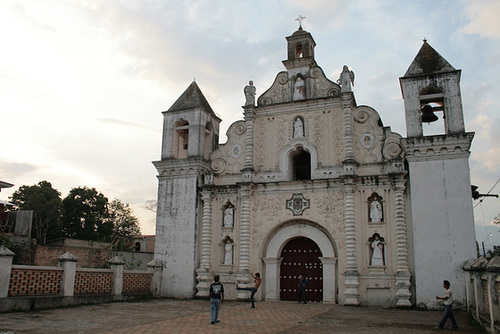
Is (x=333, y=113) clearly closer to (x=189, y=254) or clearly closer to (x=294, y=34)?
(x=294, y=34)

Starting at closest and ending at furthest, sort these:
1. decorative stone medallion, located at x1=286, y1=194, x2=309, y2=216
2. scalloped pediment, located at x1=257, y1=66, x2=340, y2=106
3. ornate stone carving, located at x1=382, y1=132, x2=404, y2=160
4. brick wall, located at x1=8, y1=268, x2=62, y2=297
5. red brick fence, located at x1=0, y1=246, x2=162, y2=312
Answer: red brick fence, located at x1=0, y1=246, x2=162, y2=312
brick wall, located at x1=8, y1=268, x2=62, y2=297
ornate stone carving, located at x1=382, y1=132, x2=404, y2=160
decorative stone medallion, located at x1=286, y1=194, x2=309, y2=216
scalloped pediment, located at x1=257, y1=66, x2=340, y2=106

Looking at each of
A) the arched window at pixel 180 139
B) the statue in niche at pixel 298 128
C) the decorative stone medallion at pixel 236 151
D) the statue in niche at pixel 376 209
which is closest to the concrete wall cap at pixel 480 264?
the statue in niche at pixel 376 209

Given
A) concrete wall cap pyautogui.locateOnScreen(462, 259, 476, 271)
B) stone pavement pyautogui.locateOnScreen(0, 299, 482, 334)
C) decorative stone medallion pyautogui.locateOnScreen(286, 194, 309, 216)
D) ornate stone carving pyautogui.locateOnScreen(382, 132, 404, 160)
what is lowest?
stone pavement pyautogui.locateOnScreen(0, 299, 482, 334)

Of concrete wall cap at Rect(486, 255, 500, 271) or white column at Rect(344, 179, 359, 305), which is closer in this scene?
concrete wall cap at Rect(486, 255, 500, 271)

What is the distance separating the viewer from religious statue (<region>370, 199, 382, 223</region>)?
17.5 m

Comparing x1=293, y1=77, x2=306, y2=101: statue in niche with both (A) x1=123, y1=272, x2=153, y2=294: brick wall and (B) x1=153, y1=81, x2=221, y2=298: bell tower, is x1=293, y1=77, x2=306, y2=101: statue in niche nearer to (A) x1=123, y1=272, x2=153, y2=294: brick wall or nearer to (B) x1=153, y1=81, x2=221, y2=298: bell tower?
(B) x1=153, y1=81, x2=221, y2=298: bell tower

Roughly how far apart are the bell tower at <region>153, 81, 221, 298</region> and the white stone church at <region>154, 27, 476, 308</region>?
0.20 ft

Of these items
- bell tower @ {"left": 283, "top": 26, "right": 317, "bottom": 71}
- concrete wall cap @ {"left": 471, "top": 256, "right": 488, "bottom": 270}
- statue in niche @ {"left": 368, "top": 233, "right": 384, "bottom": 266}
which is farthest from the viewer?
bell tower @ {"left": 283, "top": 26, "right": 317, "bottom": 71}

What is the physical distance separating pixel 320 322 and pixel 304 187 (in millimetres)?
7694

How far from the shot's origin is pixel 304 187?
18719 millimetres

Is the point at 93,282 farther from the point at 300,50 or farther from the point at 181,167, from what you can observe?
the point at 300,50

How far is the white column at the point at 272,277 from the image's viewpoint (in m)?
18.3

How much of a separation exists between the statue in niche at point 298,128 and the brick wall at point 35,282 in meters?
11.0

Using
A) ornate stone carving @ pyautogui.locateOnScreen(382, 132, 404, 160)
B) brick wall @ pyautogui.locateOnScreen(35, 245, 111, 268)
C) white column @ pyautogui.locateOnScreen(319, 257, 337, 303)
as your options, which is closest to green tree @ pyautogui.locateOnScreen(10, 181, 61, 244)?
brick wall @ pyautogui.locateOnScreen(35, 245, 111, 268)
